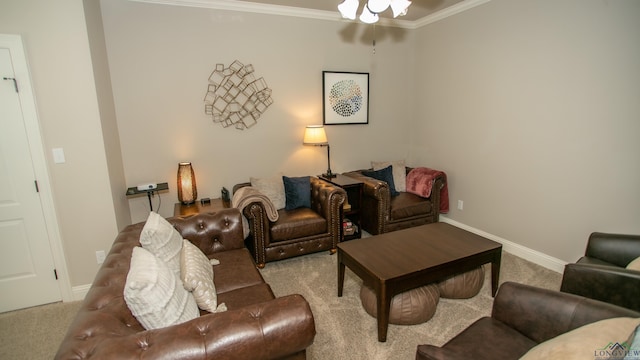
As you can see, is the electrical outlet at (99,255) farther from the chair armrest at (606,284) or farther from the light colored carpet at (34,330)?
the chair armrest at (606,284)

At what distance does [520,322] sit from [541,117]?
2.25 metres

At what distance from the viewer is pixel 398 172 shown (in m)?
4.10

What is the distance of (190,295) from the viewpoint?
153 cm

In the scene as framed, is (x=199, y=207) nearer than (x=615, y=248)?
No

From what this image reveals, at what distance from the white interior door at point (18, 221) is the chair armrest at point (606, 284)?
3.82 meters

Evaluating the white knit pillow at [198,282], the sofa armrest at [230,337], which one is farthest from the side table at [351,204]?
the sofa armrest at [230,337]

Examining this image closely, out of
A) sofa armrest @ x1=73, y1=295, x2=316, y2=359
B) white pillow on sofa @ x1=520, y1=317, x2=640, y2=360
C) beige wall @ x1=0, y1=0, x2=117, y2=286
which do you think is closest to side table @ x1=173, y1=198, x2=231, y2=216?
beige wall @ x1=0, y1=0, x2=117, y2=286

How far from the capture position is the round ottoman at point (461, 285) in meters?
A: 2.44

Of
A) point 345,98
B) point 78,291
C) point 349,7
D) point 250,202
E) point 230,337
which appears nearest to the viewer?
point 230,337

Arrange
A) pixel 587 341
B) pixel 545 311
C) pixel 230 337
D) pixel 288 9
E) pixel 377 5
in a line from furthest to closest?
1. pixel 288 9
2. pixel 377 5
3. pixel 545 311
4. pixel 230 337
5. pixel 587 341

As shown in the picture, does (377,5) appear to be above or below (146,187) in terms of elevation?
above

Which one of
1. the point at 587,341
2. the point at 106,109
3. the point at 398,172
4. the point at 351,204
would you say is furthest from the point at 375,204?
the point at 106,109

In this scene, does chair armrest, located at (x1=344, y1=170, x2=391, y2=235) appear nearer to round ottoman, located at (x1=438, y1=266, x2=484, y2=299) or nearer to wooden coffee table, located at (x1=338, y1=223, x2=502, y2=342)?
wooden coffee table, located at (x1=338, y1=223, x2=502, y2=342)

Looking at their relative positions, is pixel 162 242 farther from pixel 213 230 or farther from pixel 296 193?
pixel 296 193
